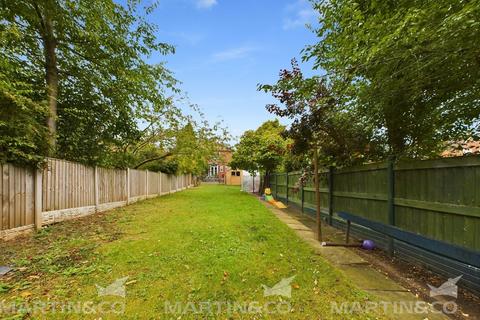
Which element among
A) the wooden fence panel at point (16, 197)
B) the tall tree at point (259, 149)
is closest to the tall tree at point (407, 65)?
the wooden fence panel at point (16, 197)

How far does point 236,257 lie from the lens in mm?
4254

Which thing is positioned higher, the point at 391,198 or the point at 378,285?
the point at 391,198

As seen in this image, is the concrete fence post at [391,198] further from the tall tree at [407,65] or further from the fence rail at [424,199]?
the tall tree at [407,65]

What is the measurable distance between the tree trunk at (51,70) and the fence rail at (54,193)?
112 centimetres

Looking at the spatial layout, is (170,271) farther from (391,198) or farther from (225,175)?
(225,175)

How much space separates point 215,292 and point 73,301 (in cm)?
148

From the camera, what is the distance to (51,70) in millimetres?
7965

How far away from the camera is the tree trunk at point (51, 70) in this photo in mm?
7520

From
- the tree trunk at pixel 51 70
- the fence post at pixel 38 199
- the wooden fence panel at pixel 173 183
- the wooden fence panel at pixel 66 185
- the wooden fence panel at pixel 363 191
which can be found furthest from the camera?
the wooden fence panel at pixel 173 183

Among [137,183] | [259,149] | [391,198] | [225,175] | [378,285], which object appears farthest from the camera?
[225,175]

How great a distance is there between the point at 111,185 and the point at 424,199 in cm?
1034

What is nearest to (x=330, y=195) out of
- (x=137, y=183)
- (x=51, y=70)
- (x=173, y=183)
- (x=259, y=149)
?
(x=51, y=70)

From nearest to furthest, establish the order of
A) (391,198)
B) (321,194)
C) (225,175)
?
(391,198), (321,194), (225,175)

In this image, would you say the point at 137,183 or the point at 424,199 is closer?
the point at 424,199
